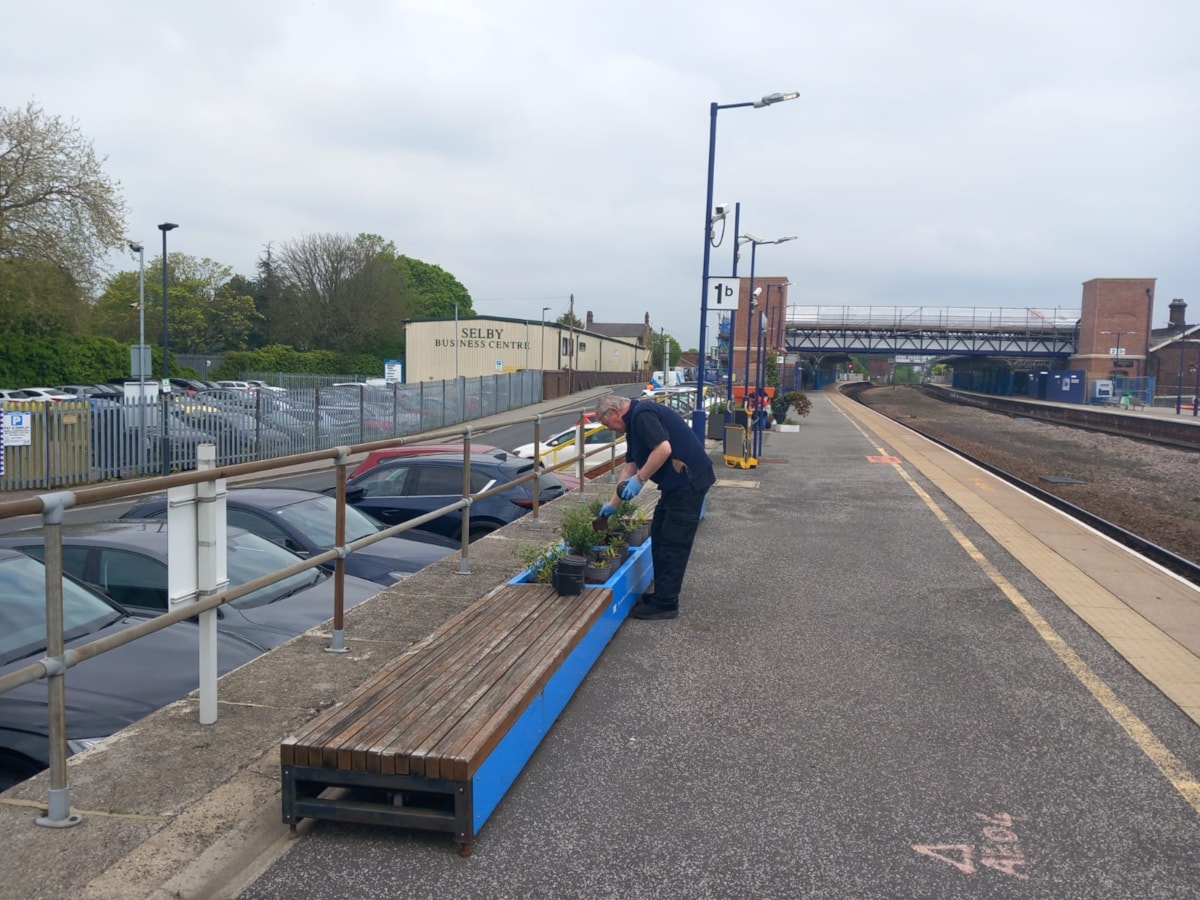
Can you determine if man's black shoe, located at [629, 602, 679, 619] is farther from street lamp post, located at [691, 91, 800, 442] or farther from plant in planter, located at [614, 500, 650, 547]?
street lamp post, located at [691, 91, 800, 442]

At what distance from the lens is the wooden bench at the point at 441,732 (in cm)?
360

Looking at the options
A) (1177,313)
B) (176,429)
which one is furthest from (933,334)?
(176,429)

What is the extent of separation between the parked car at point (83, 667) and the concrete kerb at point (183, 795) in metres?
0.24

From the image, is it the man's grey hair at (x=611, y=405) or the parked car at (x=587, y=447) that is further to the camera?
the parked car at (x=587, y=447)

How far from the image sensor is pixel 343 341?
7562cm

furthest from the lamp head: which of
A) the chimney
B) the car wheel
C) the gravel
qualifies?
the chimney

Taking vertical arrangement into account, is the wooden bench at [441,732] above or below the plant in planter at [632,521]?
below

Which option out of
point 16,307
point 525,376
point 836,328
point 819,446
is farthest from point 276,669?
point 836,328

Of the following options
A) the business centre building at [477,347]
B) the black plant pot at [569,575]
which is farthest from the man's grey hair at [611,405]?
the business centre building at [477,347]

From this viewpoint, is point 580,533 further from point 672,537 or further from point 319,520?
point 319,520

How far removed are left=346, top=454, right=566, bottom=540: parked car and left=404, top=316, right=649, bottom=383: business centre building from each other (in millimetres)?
50494

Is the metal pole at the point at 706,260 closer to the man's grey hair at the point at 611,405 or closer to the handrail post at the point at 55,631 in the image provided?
the man's grey hair at the point at 611,405

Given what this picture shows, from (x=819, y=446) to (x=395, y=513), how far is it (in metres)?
17.8

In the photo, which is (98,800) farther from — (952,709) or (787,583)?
(787,583)
